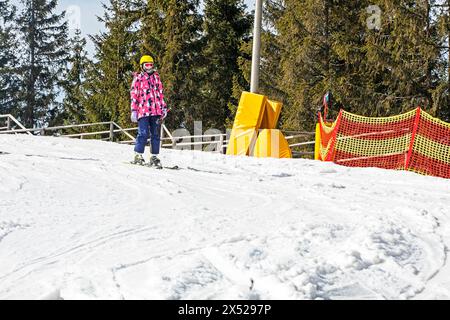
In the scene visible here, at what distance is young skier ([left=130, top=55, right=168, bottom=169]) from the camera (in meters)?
9.56

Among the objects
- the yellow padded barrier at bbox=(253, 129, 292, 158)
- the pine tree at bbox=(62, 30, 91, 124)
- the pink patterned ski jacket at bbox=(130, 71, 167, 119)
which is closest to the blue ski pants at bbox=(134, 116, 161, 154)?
the pink patterned ski jacket at bbox=(130, 71, 167, 119)

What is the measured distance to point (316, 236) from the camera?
4.72 m

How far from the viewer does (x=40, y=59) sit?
148 feet

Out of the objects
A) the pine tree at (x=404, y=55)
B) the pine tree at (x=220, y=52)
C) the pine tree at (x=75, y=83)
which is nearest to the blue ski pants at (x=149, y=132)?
the pine tree at (x=404, y=55)

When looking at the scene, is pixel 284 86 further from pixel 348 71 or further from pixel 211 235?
pixel 211 235

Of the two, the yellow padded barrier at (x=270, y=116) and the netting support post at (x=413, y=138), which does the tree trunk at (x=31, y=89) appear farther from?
the netting support post at (x=413, y=138)

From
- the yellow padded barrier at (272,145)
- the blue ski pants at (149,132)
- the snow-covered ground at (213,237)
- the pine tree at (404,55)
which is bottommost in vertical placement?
the snow-covered ground at (213,237)

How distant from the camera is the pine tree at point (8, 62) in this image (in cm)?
4409

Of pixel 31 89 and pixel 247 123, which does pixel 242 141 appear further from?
pixel 31 89

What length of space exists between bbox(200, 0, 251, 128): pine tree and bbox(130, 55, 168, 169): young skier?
23.9 metres

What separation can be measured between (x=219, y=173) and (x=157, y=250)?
4.85 meters

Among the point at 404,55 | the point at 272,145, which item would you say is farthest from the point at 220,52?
the point at 272,145

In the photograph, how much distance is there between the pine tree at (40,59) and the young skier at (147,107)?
119ft
